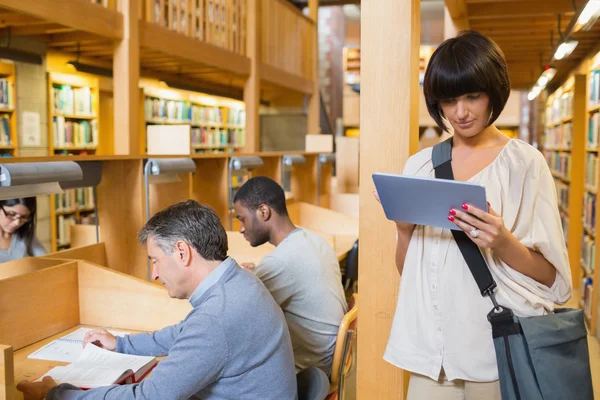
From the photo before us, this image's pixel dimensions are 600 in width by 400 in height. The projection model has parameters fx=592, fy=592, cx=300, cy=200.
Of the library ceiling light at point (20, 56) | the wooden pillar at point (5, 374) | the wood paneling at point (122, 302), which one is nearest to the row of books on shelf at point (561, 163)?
the wood paneling at point (122, 302)

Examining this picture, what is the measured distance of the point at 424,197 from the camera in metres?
1.25

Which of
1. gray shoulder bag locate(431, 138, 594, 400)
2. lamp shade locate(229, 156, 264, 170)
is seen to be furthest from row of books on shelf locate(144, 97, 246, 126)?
gray shoulder bag locate(431, 138, 594, 400)

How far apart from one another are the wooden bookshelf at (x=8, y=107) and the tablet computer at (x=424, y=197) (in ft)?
17.9

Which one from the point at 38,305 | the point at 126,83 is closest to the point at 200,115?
the point at 126,83

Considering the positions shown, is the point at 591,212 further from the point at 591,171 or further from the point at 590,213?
the point at 591,171

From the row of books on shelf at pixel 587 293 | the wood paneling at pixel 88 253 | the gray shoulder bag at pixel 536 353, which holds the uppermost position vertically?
the gray shoulder bag at pixel 536 353

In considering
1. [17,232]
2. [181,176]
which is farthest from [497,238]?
[17,232]

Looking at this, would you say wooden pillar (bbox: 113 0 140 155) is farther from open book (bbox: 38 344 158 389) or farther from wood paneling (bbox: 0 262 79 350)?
open book (bbox: 38 344 158 389)

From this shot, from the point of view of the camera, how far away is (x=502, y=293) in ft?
4.20

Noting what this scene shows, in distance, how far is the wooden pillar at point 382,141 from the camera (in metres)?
1.70

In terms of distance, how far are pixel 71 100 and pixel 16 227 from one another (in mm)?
3489

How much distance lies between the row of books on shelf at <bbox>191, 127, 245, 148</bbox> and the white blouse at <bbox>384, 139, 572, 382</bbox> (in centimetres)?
806

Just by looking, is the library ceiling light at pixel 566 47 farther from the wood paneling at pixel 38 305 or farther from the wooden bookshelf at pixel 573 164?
the wood paneling at pixel 38 305

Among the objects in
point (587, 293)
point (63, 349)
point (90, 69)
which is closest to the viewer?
point (63, 349)
